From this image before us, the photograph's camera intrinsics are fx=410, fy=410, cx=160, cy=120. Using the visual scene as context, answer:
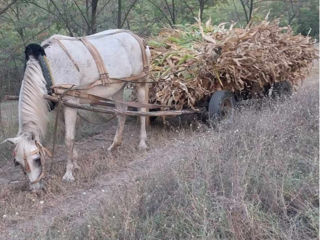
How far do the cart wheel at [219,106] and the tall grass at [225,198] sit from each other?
2258 millimetres

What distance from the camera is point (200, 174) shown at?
3.64 metres

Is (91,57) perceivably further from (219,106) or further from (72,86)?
(219,106)

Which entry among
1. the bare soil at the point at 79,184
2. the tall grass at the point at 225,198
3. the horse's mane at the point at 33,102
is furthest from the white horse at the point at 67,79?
the tall grass at the point at 225,198

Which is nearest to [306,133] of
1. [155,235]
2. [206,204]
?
[206,204]

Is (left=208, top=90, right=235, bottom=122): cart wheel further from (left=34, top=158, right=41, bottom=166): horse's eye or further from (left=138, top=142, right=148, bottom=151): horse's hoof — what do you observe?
(left=34, top=158, right=41, bottom=166): horse's eye

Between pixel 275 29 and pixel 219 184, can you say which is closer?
pixel 219 184

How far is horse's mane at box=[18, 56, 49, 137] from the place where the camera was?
4730mm

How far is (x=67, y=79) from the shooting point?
5.18 meters

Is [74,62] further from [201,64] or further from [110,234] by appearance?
[110,234]

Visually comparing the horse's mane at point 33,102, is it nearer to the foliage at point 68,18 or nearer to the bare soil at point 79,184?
the bare soil at point 79,184

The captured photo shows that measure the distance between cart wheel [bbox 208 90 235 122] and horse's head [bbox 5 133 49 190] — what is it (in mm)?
2803

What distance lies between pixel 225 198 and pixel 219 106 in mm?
3578

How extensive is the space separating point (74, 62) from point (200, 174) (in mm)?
2464

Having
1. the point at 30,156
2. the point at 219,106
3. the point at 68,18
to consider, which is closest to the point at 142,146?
the point at 219,106
